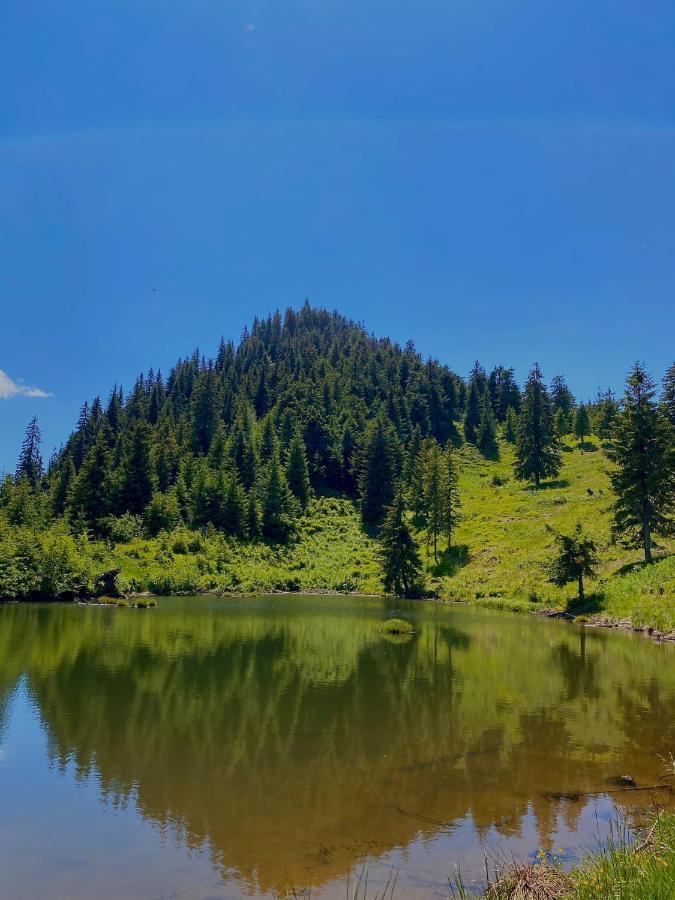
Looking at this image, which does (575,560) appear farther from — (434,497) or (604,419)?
(604,419)

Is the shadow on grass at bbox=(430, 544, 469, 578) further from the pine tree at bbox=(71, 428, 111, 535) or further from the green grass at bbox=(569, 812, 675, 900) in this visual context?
the green grass at bbox=(569, 812, 675, 900)

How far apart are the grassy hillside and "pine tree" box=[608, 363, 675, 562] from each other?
3.83m

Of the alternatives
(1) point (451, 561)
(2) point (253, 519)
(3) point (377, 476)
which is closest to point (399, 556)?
(1) point (451, 561)

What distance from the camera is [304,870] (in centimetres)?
827

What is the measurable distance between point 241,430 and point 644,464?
289 feet

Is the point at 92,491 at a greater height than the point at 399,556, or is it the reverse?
the point at 92,491

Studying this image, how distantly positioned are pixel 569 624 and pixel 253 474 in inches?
3011

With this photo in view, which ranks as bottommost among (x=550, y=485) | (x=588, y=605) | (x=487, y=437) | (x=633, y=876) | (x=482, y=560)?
(x=588, y=605)

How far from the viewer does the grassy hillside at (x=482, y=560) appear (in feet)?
145

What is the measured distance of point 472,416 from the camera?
149 metres

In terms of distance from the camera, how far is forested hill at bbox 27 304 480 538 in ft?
292

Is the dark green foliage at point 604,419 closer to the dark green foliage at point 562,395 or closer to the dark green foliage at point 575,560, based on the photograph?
the dark green foliage at point 562,395

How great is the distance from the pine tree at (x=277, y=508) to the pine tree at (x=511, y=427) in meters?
66.6

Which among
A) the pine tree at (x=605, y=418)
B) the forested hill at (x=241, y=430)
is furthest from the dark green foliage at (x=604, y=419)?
the forested hill at (x=241, y=430)
